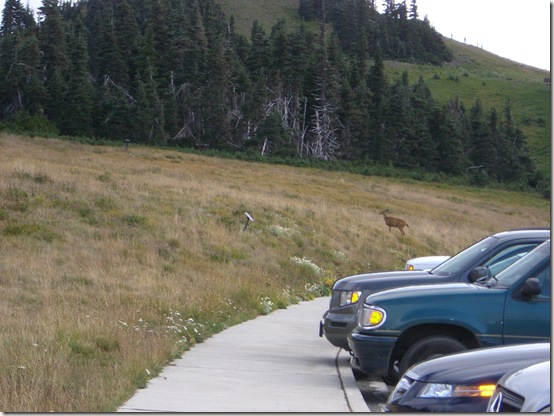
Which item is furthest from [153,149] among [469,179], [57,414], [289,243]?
[57,414]

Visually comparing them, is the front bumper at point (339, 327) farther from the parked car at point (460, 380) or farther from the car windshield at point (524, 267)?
the parked car at point (460, 380)

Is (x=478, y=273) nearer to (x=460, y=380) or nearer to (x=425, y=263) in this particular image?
(x=460, y=380)

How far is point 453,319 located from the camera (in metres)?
8.41

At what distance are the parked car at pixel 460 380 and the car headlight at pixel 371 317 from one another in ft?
6.90

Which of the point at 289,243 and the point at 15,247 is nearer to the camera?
the point at 15,247

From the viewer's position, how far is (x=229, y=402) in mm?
7930

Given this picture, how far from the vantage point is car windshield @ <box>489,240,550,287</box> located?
333 inches

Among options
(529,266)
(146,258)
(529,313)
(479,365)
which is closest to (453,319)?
(529,313)

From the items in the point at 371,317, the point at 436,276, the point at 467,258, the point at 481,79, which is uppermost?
the point at 481,79

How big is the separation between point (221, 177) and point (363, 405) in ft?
127

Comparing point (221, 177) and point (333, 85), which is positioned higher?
point (333, 85)

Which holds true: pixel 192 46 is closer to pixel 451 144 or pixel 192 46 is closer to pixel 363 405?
pixel 451 144

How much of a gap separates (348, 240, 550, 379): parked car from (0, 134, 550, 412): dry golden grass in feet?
7.74

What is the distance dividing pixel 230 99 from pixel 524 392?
74823 millimetres
